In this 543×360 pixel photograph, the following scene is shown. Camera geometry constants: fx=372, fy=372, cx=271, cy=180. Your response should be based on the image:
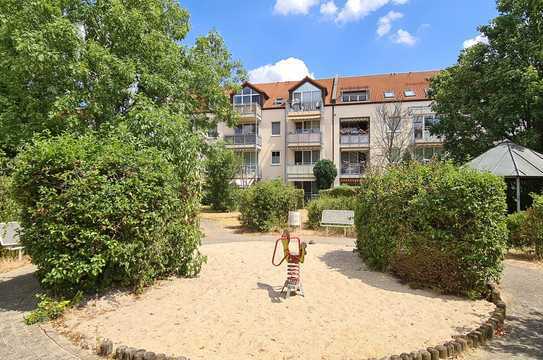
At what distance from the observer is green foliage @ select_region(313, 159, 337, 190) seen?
111ft

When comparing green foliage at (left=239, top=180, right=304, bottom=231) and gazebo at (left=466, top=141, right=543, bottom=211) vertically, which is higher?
gazebo at (left=466, top=141, right=543, bottom=211)

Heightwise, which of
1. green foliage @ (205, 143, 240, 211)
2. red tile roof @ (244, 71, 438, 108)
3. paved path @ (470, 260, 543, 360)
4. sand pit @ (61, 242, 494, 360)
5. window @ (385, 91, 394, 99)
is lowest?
paved path @ (470, 260, 543, 360)

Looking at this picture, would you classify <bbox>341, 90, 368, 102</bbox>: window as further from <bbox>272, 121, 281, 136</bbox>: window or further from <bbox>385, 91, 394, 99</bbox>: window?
<bbox>272, 121, 281, 136</bbox>: window

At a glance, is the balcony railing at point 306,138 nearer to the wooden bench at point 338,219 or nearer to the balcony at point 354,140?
the balcony at point 354,140

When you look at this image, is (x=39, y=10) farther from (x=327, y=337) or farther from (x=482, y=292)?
(x=482, y=292)

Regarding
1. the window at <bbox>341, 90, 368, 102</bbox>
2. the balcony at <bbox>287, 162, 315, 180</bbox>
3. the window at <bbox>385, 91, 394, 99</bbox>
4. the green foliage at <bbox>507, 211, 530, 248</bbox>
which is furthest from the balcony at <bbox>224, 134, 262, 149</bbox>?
the green foliage at <bbox>507, 211, 530, 248</bbox>

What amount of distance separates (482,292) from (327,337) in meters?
3.63

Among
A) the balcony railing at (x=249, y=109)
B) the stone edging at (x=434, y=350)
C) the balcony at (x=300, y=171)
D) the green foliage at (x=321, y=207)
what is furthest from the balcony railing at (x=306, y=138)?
the stone edging at (x=434, y=350)

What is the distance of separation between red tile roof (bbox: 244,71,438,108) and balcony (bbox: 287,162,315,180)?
6.57m

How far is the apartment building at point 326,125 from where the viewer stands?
34.0 m

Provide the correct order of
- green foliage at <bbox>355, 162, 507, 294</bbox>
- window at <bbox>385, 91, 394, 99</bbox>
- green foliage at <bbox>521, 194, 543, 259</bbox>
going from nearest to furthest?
green foliage at <bbox>355, 162, 507, 294</bbox>
green foliage at <bbox>521, 194, 543, 259</bbox>
window at <bbox>385, 91, 394, 99</bbox>

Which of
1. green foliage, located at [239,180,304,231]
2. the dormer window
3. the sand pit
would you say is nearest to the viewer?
the sand pit

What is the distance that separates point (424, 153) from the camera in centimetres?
3262

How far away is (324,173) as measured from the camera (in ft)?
111
